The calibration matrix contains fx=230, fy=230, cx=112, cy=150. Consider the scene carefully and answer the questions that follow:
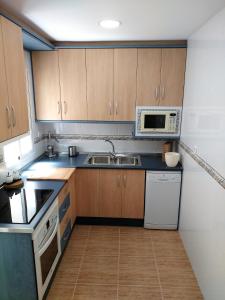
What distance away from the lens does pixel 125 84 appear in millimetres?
2984

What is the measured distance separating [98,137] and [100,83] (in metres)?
0.84

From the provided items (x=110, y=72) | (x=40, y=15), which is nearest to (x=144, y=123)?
(x=110, y=72)

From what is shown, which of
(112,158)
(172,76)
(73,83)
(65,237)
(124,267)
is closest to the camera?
(124,267)

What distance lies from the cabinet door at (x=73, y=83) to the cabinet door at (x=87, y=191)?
758 millimetres

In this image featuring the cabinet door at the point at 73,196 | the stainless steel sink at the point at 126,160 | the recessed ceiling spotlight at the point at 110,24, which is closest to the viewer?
the recessed ceiling spotlight at the point at 110,24

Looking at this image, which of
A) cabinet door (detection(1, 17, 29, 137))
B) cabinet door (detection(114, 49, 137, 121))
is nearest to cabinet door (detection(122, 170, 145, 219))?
cabinet door (detection(114, 49, 137, 121))

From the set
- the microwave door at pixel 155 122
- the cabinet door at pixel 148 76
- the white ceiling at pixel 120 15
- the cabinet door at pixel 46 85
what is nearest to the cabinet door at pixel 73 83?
the cabinet door at pixel 46 85

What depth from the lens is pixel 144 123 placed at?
304 cm

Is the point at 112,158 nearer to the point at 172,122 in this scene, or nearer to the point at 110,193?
the point at 110,193

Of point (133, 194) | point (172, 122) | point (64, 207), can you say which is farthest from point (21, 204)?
point (172, 122)

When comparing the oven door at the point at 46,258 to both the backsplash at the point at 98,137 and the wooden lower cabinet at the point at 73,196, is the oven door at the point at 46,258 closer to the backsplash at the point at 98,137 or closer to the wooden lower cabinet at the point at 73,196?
the wooden lower cabinet at the point at 73,196

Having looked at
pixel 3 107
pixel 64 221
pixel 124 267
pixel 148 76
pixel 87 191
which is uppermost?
pixel 148 76

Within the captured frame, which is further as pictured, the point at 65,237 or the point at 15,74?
the point at 65,237

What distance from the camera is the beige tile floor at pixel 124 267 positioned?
7.01 feet
